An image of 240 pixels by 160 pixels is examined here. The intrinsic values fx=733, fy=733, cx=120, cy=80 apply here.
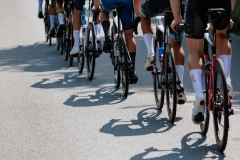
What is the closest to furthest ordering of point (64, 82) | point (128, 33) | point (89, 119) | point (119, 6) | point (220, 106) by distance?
point (220, 106) → point (89, 119) → point (119, 6) → point (128, 33) → point (64, 82)

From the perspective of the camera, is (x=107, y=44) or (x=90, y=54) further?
(x=90, y=54)

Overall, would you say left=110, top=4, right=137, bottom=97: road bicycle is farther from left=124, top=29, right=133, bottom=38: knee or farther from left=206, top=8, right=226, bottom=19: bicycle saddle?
left=206, top=8, right=226, bottom=19: bicycle saddle

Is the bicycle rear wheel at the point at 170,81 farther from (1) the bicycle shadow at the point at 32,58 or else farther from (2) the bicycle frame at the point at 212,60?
(1) the bicycle shadow at the point at 32,58

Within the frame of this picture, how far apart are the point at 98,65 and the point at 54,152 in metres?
5.74

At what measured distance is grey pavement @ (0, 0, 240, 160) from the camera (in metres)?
6.82

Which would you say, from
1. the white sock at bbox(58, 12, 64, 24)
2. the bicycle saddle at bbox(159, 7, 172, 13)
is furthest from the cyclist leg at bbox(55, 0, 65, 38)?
the bicycle saddle at bbox(159, 7, 172, 13)

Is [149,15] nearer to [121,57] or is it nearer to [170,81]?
[170,81]

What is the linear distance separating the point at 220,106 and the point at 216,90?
0.17 metres

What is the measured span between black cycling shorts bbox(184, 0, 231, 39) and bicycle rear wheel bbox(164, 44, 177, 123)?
2.88ft

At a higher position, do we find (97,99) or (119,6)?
(119,6)

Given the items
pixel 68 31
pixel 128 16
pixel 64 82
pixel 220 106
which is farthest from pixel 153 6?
pixel 68 31

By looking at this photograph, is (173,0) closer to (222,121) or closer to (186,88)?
(222,121)

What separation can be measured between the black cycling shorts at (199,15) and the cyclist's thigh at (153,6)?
4.31 feet

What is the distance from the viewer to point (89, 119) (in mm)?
8297
